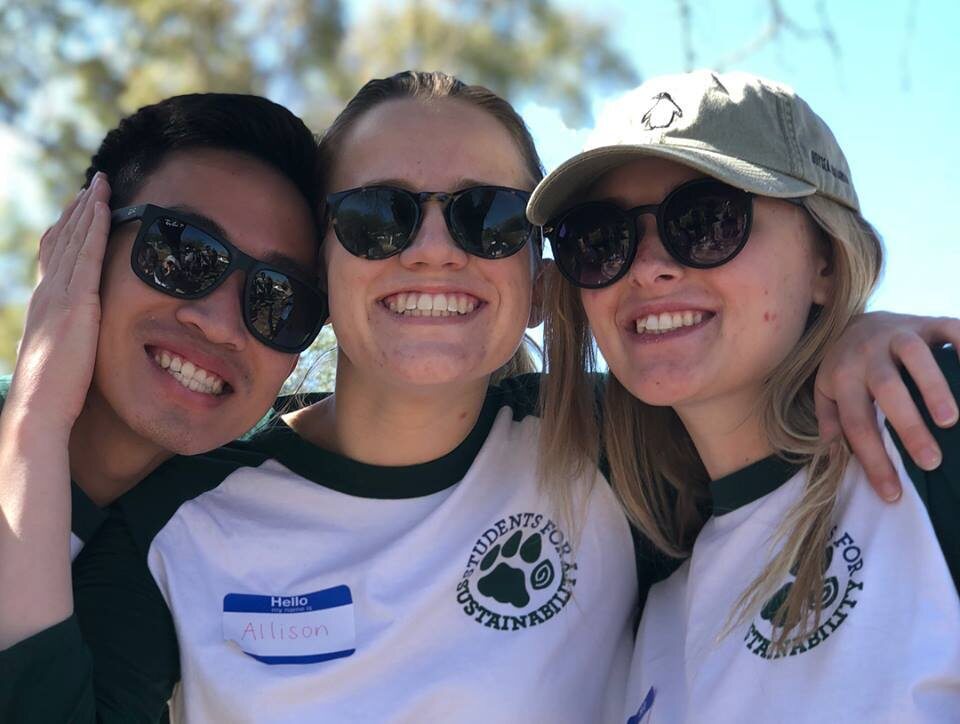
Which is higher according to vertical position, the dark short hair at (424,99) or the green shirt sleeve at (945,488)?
the dark short hair at (424,99)

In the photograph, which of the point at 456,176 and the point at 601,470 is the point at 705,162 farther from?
the point at 601,470

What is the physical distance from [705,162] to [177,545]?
161 cm

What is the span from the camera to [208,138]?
309 centimetres

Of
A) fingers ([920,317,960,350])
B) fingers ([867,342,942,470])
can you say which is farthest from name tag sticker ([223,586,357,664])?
fingers ([920,317,960,350])

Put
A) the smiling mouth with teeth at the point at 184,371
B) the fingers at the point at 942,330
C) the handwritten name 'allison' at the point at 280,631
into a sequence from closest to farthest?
1. the fingers at the point at 942,330
2. the handwritten name 'allison' at the point at 280,631
3. the smiling mouth with teeth at the point at 184,371

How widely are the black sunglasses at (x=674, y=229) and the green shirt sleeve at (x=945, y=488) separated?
1.85ft

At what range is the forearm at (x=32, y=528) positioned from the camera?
2385 millimetres

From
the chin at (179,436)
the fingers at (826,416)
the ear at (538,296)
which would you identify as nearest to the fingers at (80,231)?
the chin at (179,436)

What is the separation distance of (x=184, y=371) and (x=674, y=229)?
1.32 m

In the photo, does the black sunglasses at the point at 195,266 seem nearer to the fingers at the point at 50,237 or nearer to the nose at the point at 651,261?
the fingers at the point at 50,237

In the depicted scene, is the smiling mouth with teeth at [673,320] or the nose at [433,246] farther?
the nose at [433,246]

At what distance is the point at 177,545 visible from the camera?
2754 mm

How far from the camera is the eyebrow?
2838 mm

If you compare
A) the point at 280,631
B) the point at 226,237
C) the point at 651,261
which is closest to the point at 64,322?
the point at 226,237
